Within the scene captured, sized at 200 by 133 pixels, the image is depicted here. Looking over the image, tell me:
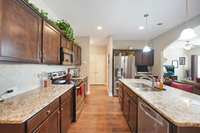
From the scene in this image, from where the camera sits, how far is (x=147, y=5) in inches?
138

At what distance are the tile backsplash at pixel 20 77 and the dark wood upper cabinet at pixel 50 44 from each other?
1.14ft

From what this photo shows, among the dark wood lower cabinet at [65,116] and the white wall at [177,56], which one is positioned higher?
the white wall at [177,56]

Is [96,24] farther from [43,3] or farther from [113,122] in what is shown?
[113,122]

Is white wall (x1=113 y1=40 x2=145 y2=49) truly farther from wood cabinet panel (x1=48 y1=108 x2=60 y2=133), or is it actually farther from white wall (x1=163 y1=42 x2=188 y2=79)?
wood cabinet panel (x1=48 y1=108 x2=60 y2=133)

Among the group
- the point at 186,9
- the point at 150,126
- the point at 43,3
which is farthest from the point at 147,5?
the point at 150,126

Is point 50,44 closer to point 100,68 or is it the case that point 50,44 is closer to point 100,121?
point 100,121

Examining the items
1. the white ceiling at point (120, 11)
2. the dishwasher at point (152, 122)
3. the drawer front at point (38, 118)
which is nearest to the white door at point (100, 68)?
the white ceiling at point (120, 11)

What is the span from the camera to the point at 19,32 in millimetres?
1737

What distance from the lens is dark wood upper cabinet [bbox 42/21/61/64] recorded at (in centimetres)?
251

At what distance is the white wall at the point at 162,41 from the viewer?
5.19 meters

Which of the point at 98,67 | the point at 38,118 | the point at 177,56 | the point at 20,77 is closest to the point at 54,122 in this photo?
the point at 38,118

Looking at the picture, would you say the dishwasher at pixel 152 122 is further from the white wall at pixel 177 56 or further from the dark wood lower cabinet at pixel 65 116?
the white wall at pixel 177 56

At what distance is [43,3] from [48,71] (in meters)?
1.50

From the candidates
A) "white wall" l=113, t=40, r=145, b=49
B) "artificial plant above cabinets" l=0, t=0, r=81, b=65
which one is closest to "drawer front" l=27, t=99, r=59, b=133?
"artificial plant above cabinets" l=0, t=0, r=81, b=65
